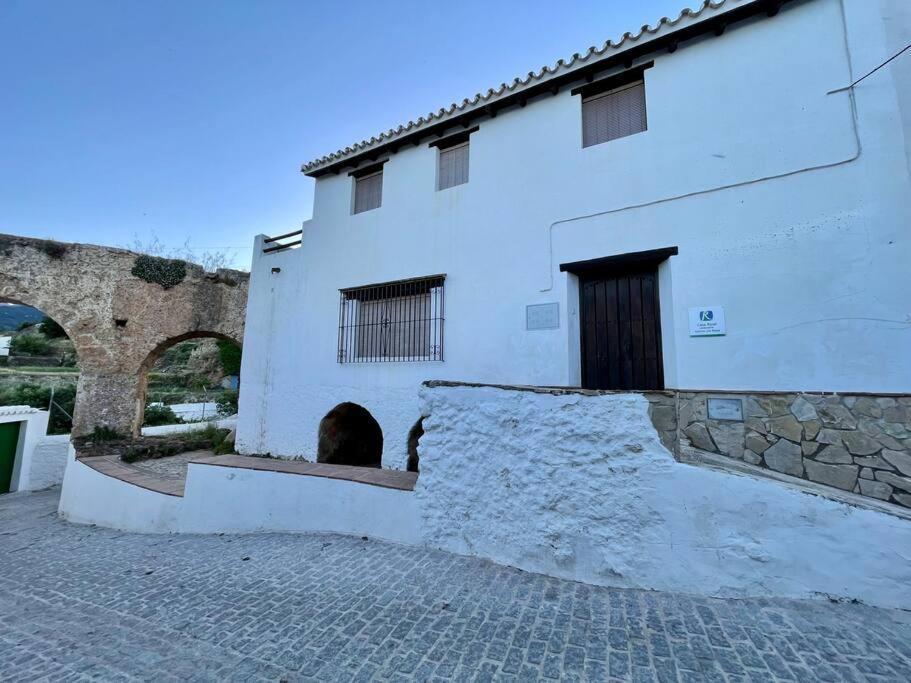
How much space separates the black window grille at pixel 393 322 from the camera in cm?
Answer: 657

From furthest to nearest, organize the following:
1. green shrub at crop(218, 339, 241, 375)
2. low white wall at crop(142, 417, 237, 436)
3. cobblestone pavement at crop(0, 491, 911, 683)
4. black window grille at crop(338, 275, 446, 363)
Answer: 1. green shrub at crop(218, 339, 241, 375)
2. low white wall at crop(142, 417, 237, 436)
3. black window grille at crop(338, 275, 446, 363)
4. cobblestone pavement at crop(0, 491, 911, 683)

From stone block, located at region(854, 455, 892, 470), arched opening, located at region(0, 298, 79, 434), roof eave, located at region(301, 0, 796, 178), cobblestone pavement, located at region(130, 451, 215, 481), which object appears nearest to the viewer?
stone block, located at region(854, 455, 892, 470)

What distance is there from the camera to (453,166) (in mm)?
6895

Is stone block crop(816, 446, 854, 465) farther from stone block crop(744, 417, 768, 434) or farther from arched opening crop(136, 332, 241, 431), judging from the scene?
arched opening crop(136, 332, 241, 431)

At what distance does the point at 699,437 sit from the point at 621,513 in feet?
5.35

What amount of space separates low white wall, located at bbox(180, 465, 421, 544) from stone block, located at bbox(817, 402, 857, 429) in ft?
13.3

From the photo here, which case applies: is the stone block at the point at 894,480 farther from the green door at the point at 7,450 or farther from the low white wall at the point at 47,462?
the green door at the point at 7,450

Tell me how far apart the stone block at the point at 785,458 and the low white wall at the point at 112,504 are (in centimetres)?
768

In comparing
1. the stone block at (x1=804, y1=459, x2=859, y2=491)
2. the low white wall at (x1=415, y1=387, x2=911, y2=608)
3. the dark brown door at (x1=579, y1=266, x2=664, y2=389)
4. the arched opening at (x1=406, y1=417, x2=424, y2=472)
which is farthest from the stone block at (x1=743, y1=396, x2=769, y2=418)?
the arched opening at (x1=406, y1=417, x2=424, y2=472)

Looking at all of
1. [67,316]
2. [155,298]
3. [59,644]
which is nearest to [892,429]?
[59,644]

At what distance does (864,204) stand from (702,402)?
2.50 m

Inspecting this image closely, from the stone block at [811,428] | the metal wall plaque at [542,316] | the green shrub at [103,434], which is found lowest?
the green shrub at [103,434]

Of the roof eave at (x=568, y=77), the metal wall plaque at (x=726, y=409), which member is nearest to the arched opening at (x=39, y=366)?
the roof eave at (x=568, y=77)

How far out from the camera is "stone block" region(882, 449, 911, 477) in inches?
129
